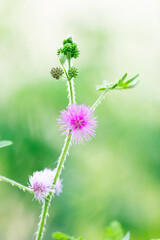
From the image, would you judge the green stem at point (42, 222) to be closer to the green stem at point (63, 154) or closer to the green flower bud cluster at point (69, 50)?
the green stem at point (63, 154)

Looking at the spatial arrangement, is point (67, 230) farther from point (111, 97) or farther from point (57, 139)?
point (111, 97)

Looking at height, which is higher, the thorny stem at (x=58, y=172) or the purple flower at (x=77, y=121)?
the purple flower at (x=77, y=121)

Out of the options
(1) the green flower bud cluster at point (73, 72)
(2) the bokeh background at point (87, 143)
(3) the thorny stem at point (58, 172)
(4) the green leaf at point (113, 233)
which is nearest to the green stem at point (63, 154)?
(3) the thorny stem at point (58, 172)

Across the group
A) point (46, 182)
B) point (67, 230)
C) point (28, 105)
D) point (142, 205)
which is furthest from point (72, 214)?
point (46, 182)

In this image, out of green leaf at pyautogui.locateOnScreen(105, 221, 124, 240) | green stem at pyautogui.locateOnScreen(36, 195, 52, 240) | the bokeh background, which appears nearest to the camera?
green stem at pyautogui.locateOnScreen(36, 195, 52, 240)

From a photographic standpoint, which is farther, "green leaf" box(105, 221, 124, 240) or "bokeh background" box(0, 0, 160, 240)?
"bokeh background" box(0, 0, 160, 240)

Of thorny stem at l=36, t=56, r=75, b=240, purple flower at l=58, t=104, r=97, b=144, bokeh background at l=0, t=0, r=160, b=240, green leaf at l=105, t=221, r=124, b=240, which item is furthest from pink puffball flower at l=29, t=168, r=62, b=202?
bokeh background at l=0, t=0, r=160, b=240

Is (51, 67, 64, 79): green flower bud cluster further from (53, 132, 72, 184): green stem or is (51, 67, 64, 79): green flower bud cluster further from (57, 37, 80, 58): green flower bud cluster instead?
(53, 132, 72, 184): green stem

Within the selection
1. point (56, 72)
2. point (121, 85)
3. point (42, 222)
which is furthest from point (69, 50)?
point (42, 222)
